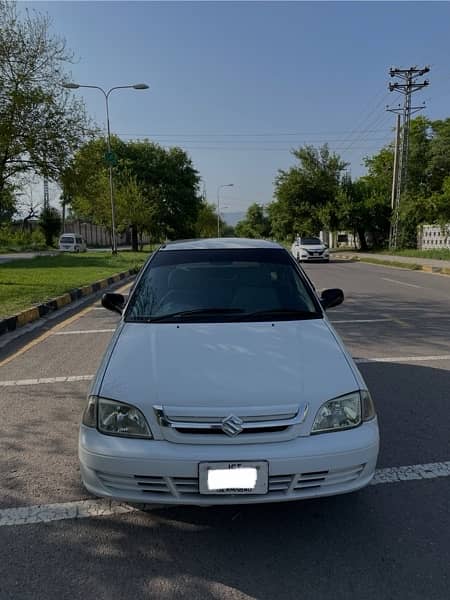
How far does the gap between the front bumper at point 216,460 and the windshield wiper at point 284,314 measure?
108cm

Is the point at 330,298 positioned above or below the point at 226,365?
above

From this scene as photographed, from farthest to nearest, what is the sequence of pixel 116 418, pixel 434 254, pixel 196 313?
pixel 434 254, pixel 196 313, pixel 116 418

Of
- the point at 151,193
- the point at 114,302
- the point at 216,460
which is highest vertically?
the point at 151,193

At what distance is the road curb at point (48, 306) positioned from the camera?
7832 mm

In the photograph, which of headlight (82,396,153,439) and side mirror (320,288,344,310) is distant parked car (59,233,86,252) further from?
headlight (82,396,153,439)

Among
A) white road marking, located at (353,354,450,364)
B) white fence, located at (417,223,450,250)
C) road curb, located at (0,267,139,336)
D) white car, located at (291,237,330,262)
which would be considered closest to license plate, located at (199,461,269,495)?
white road marking, located at (353,354,450,364)

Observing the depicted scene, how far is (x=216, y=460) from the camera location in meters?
2.23

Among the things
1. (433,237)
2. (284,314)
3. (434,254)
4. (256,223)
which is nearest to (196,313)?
(284,314)

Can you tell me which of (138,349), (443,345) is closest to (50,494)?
(138,349)

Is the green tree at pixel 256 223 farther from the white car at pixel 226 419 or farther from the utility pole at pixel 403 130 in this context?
the white car at pixel 226 419

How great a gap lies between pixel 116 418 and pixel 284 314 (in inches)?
56.0

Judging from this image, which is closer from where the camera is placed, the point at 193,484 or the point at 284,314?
the point at 193,484

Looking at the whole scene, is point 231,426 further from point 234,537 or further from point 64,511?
point 64,511

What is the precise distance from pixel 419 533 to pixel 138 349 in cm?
182
